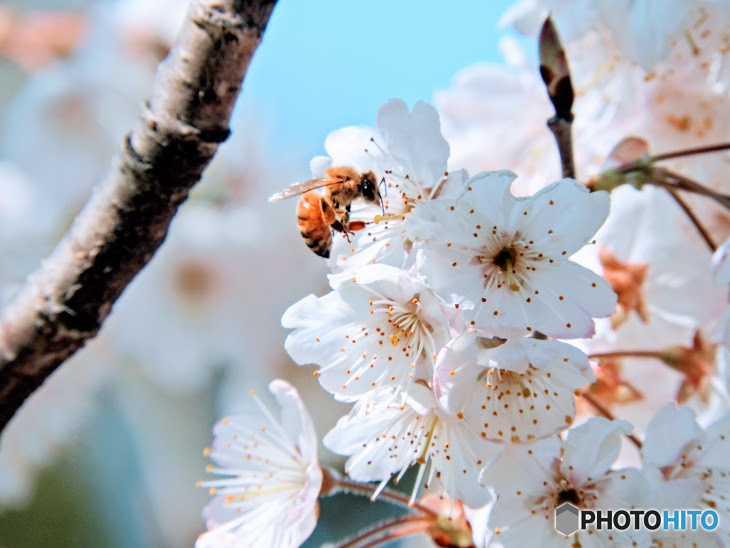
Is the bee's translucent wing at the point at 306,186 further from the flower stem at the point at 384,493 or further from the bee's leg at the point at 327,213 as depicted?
the flower stem at the point at 384,493

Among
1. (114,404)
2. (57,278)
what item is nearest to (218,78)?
(57,278)

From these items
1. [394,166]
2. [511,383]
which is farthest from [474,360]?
[394,166]

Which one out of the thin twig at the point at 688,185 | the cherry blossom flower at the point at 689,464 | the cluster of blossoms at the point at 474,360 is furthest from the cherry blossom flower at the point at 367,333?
the thin twig at the point at 688,185

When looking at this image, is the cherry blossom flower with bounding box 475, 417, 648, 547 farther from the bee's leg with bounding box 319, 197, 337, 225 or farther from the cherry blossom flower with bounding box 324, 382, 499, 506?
the bee's leg with bounding box 319, 197, 337, 225

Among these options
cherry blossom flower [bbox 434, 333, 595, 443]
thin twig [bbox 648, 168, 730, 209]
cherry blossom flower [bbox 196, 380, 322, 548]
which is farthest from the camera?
thin twig [bbox 648, 168, 730, 209]

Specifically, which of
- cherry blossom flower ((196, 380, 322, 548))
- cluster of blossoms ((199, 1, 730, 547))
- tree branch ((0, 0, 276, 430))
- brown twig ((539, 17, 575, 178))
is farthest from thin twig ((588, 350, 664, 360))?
tree branch ((0, 0, 276, 430))

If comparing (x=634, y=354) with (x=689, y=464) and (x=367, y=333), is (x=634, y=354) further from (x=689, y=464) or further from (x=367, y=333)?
(x=367, y=333)
